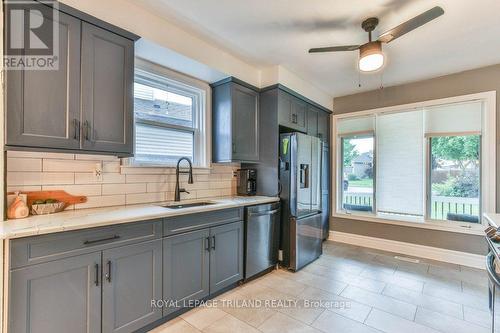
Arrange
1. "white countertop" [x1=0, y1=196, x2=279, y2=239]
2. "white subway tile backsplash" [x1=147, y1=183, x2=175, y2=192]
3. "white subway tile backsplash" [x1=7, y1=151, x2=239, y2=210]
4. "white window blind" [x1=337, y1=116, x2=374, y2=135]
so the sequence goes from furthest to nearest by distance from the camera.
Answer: "white window blind" [x1=337, y1=116, x2=374, y2=135] → "white subway tile backsplash" [x1=147, y1=183, x2=175, y2=192] → "white subway tile backsplash" [x1=7, y1=151, x2=239, y2=210] → "white countertop" [x1=0, y1=196, x2=279, y2=239]

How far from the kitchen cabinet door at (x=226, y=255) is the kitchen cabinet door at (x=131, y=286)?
0.55 meters

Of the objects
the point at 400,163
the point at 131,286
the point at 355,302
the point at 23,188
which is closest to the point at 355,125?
the point at 400,163

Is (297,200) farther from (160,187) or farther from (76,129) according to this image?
(76,129)

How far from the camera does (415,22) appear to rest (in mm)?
1760

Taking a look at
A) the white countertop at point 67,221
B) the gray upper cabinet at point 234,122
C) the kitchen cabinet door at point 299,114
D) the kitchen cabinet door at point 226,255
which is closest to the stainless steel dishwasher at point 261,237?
the kitchen cabinet door at point 226,255

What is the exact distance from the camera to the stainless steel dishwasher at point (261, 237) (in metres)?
2.64

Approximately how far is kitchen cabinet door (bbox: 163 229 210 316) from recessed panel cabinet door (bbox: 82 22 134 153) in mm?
908

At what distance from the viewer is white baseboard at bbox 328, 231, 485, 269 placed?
322 cm

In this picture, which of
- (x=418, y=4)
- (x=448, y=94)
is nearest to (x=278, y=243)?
(x=418, y=4)

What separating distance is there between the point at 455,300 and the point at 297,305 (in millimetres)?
1614

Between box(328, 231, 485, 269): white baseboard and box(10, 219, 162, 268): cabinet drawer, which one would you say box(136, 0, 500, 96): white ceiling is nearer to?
box(10, 219, 162, 268): cabinet drawer

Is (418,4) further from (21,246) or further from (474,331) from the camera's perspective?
(21,246)

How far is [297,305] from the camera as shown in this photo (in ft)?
7.41

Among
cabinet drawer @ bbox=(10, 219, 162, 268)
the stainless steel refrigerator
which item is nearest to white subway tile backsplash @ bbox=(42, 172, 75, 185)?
cabinet drawer @ bbox=(10, 219, 162, 268)
